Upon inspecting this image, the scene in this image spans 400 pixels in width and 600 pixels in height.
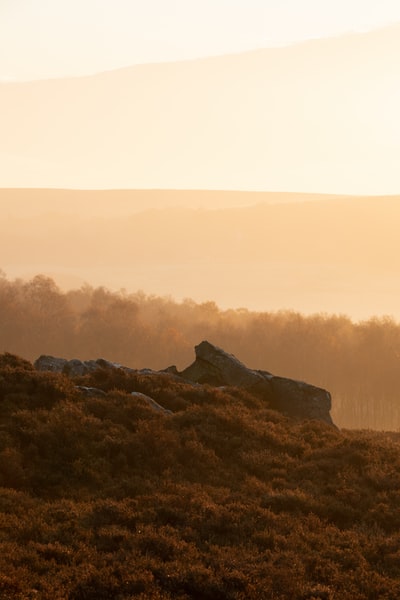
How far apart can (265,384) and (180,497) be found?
17.3 meters

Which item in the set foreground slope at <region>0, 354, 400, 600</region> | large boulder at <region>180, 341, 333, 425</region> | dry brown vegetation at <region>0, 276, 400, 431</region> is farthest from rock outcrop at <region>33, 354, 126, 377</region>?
dry brown vegetation at <region>0, 276, 400, 431</region>

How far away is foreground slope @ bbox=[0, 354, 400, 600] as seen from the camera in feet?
64.8

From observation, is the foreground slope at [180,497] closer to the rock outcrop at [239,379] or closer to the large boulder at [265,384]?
the rock outcrop at [239,379]

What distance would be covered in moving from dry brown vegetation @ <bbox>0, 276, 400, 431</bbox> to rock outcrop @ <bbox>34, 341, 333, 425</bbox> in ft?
210

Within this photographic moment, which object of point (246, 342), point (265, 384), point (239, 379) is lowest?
point (265, 384)

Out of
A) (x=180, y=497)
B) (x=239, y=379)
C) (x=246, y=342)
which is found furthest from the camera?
(x=246, y=342)

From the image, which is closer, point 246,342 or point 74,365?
point 74,365

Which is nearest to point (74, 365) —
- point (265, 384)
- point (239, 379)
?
Answer: point (239, 379)

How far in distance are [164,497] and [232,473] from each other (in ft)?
15.2

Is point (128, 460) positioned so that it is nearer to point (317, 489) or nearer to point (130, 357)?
point (317, 489)

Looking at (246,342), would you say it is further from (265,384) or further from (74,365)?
(74,365)

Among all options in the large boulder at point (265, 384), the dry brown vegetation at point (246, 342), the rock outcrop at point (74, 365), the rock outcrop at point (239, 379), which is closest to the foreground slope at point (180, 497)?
the rock outcrop at point (74, 365)

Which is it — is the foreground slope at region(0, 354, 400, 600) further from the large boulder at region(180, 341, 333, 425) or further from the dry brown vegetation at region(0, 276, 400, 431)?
the dry brown vegetation at region(0, 276, 400, 431)

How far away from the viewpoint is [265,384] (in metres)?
42.3
